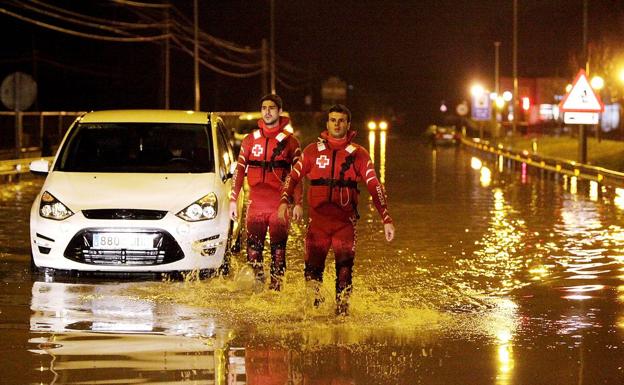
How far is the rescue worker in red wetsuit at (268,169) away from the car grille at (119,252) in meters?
0.68

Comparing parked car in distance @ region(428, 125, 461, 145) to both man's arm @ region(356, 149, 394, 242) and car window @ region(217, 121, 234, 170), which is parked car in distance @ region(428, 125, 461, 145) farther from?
man's arm @ region(356, 149, 394, 242)

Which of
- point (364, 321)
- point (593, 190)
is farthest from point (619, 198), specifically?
point (364, 321)

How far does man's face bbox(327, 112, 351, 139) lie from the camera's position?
9.49 m

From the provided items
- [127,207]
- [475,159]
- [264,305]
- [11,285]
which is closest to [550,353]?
[264,305]

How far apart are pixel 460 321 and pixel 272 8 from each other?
6131 centimetres

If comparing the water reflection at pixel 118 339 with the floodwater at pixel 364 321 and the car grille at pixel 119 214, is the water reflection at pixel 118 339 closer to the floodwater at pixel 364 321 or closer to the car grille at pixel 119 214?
the floodwater at pixel 364 321

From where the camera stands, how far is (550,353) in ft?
28.0

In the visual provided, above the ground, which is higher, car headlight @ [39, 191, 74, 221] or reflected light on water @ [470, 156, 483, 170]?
car headlight @ [39, 191, 74, 221]

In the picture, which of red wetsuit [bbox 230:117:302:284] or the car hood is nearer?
red wetsuit [bbox 230:117:302:284]

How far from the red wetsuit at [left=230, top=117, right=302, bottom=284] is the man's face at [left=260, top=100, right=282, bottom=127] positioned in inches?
2.4

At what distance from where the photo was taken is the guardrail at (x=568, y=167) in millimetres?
27766

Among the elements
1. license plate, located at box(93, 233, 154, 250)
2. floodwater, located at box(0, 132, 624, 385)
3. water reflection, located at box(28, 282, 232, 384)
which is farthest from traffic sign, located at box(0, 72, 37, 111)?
license plate, located at box(93, 233, 154, 250)

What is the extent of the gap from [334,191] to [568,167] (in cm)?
2477

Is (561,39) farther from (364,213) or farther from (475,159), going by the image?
(364,213)
